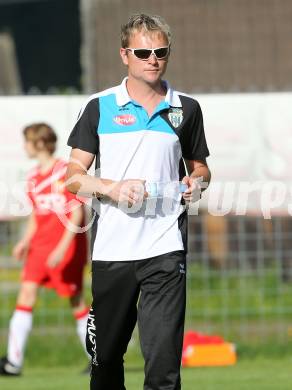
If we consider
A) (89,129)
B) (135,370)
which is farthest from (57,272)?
(89,129)

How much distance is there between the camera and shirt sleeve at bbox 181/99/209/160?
21.2 ft

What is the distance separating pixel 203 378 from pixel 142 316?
3370 millimetres

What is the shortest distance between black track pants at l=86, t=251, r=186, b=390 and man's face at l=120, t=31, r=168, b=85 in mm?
861

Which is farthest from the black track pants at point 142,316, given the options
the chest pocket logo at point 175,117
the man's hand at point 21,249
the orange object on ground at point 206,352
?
the orange object on ground at point 206,352

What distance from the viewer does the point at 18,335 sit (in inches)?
395

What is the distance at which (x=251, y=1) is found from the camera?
16.6 meters

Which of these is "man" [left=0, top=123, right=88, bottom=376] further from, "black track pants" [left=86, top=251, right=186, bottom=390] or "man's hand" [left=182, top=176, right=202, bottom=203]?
"man's hand" [left=182, top=176, right=202, bottom=203]

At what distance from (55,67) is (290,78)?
61.3ft

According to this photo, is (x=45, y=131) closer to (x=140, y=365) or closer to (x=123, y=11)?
(x=140, y=365)

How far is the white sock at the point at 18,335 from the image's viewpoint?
10.0m

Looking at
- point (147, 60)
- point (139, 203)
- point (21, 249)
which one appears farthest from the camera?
point (21, 249)

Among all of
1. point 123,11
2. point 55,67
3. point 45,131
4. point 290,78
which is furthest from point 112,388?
point 55,67

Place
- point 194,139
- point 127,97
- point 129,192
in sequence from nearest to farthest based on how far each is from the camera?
1. point 129,192
2. point 127,97
3. point 194,139

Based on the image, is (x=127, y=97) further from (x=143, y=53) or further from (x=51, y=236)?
(x=51, y=236)
